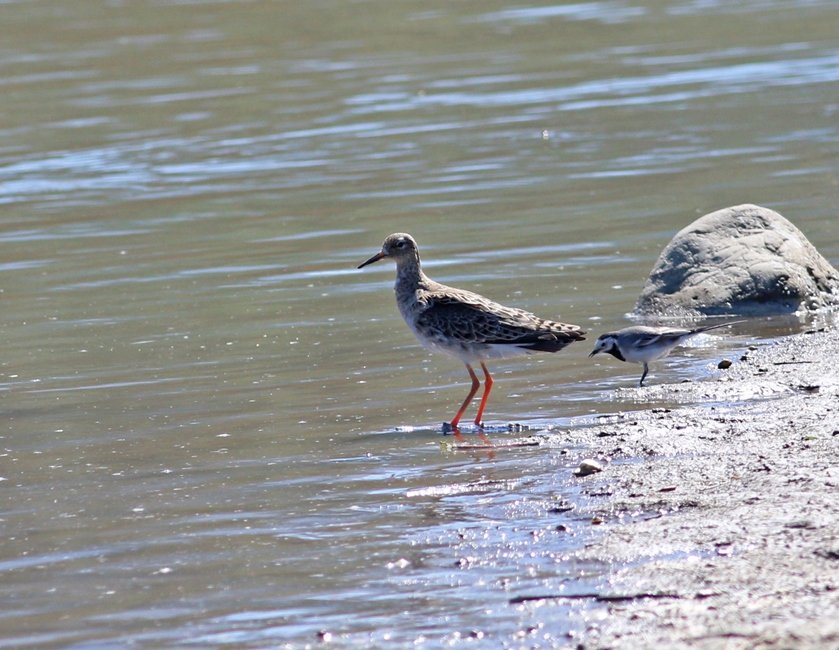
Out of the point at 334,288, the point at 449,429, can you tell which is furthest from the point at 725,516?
the point at 334,288

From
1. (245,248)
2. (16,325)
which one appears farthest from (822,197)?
(16,325)

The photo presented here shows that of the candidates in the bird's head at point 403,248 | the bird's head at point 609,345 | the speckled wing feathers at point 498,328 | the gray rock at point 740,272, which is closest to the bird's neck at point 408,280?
the bird's head at point 403,248

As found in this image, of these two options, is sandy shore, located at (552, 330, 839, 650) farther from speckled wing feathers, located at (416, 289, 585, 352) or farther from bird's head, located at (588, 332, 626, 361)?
speckled wing feathers, located at (416, 289, 585, 352)

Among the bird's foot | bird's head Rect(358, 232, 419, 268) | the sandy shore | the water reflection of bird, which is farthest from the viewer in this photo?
bird's head Rect(358, 232, 419, 268)

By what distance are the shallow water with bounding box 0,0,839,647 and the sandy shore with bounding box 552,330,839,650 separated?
26 cm

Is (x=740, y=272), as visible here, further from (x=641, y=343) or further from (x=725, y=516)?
(x=725, y=516)

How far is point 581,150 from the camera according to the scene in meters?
20.6

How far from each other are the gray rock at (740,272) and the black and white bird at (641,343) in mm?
2032

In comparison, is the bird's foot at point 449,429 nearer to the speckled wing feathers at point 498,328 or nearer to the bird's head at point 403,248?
the speckled wing feathers at point 498,328

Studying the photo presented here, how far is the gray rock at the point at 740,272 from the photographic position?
12.2 m

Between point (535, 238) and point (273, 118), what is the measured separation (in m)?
10.6

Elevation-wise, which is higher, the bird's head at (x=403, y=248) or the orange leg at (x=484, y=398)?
the bird's head at (x=403, y=248)

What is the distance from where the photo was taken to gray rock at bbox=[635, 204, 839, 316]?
12.2 m

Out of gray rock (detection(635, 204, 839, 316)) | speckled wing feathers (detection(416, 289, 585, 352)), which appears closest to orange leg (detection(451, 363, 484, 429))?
speckled wing feathers (detection(416, 289, 585, 352))
